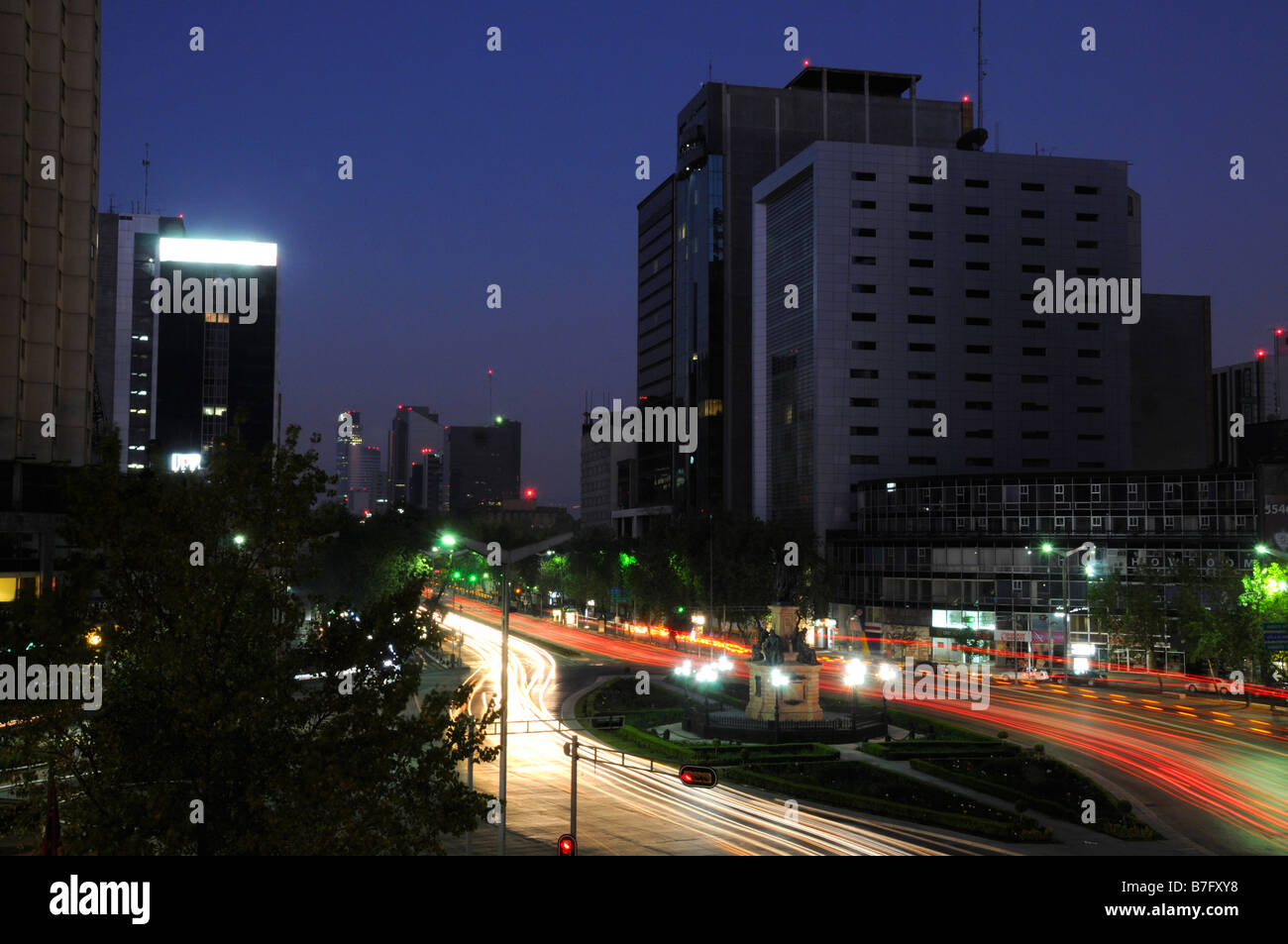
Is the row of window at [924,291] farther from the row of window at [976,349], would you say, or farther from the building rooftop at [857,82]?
the building rooftop at [857,82]

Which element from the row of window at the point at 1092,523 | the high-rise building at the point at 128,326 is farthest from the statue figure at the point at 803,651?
the high-rise building at the point at 128,326

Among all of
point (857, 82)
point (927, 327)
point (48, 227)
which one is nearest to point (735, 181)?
point (857, 82)

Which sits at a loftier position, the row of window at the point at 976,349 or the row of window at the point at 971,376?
the row of window at the point at 976,349

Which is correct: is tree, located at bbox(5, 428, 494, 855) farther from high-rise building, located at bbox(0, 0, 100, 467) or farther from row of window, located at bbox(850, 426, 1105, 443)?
row of window, located at bbox(850, 426, 1105, 443)

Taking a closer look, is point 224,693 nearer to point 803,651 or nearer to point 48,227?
point 803,651

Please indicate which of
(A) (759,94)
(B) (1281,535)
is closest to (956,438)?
(B) (1281,535)

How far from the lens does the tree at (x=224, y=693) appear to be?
1670cm

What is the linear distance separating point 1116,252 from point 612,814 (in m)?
116

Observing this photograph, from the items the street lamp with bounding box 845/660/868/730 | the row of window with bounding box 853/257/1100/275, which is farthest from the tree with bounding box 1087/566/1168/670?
the row of window with bounding box 853/257/1100/275

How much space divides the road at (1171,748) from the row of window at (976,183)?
65.7 meters

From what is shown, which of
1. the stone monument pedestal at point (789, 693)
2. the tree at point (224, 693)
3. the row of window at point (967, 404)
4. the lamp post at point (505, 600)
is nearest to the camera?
the tree at point (224, 693)

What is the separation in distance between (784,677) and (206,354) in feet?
454

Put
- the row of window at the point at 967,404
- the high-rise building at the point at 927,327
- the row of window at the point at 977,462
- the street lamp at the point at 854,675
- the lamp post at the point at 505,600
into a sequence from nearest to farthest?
the lamp post at the point at 505,600, the street lamp at the point at 854,675, the row of window at the point at 977,462, the row of window at the point at 967,404, the high-rise building at the point at 927,327

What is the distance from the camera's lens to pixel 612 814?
3825 cm
